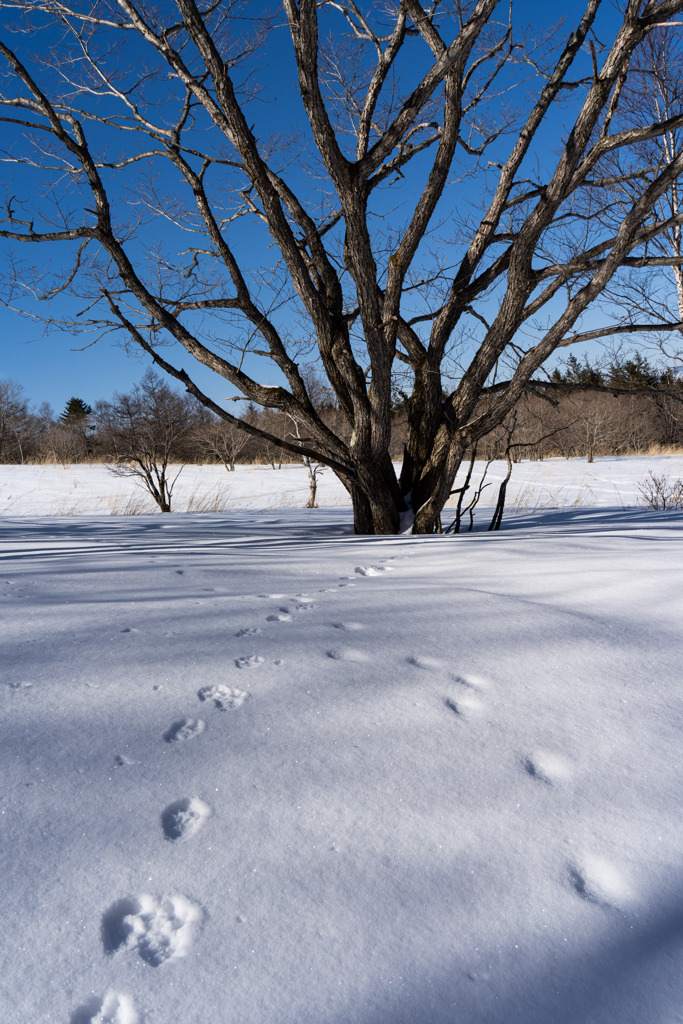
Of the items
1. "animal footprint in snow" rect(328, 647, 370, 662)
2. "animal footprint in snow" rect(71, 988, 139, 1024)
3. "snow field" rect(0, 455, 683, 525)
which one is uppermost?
"snow field" rect(0, 455, 683, 525)

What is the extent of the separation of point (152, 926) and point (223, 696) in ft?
1.42

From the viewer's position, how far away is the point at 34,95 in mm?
3877

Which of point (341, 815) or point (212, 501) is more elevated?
point (212, 501)

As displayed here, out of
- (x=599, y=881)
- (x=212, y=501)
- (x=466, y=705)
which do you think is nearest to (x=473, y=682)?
(x=466, y=705)

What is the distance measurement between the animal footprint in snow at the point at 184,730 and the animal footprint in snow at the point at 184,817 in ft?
0.44

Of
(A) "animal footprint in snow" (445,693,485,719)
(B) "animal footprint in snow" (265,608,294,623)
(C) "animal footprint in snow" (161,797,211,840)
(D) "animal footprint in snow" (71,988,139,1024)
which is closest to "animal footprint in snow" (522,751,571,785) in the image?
(A) "animal footprint in snow" (445,693,485,719)

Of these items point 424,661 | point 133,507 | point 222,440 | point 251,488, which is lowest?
point 424,661

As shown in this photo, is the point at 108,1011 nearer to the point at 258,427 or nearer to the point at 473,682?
the point at 473,682

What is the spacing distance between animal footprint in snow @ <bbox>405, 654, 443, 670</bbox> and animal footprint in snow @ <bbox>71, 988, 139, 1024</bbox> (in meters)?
0.73

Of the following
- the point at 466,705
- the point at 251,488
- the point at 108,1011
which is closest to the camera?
the point at 108,1011

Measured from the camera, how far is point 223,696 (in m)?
0.99

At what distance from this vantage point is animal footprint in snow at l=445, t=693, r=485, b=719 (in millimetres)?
962

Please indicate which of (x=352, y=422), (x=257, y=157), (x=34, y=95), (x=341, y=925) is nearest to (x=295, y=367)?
(x=352, y=422)

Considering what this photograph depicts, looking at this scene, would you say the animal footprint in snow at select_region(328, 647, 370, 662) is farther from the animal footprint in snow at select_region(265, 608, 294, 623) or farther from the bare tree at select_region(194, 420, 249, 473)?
the bare tree at select_region(194, 420, 249, 473)
